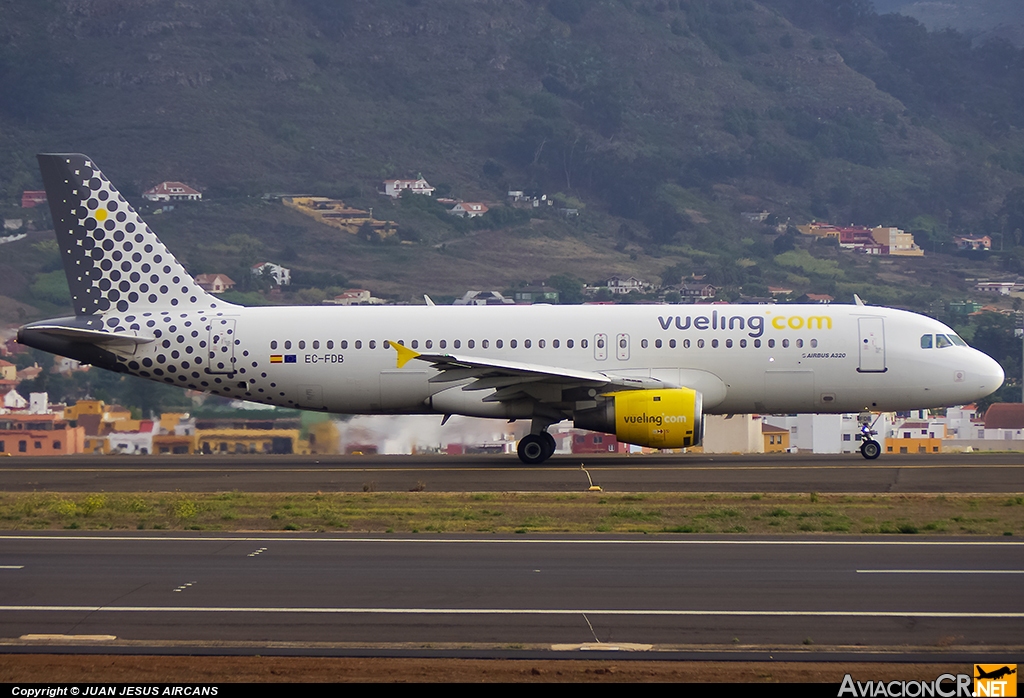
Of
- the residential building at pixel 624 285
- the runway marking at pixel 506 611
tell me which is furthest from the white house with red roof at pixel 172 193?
the runway marking at pixel 506 611

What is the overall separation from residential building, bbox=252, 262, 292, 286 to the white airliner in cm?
10963

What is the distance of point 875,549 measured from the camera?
16266 millimetres

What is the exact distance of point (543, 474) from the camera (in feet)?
84.8

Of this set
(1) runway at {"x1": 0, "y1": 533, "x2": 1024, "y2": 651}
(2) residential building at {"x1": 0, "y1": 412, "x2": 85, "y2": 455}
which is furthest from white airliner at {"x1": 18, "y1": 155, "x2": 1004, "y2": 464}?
(2) residential building at {"x1": 0, "y1": 412, "x2": 85, "y2": 455}

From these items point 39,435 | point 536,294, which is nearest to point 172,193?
point 536,294

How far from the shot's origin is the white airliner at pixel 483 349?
28.5m

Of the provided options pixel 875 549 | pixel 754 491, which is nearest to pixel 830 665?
pixel 875 549

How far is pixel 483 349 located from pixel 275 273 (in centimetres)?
11345

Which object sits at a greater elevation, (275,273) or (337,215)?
(337,215)

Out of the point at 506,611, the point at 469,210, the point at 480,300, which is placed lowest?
the point at 506,611

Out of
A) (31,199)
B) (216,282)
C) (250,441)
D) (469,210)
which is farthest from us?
(469,210)

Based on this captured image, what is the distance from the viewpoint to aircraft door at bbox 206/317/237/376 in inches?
1168

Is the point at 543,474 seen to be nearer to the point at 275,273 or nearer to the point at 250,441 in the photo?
the point at 250,441

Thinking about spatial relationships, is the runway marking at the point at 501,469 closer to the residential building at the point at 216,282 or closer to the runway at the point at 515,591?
the runway at the point at 515,591
